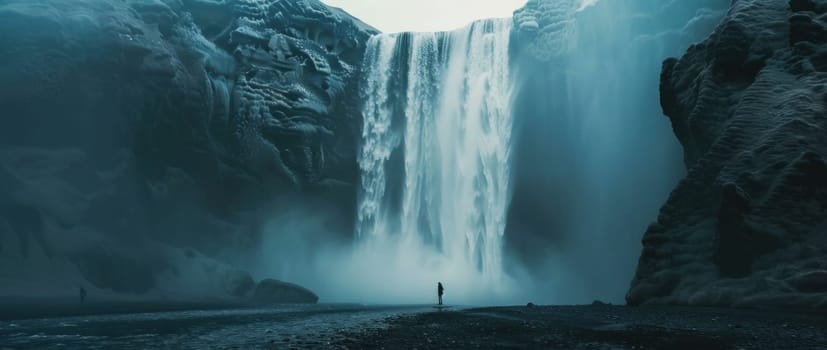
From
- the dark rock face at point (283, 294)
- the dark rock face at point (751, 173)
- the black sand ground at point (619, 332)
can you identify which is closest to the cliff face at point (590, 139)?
the dark rock face at point (751, 173)

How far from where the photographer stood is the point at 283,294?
43.8m

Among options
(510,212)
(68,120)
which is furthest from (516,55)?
(68,120)

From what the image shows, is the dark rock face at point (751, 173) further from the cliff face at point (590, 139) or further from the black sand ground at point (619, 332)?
the cliff face at point (590, 139)

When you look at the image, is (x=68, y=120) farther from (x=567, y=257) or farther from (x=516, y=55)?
(x=567, y=257)

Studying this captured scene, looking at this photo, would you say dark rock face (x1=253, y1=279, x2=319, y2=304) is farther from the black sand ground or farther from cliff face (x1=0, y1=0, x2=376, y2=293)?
the black sand ground

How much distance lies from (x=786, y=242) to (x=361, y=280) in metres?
40.0

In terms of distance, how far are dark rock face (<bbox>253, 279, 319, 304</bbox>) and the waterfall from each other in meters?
12.7

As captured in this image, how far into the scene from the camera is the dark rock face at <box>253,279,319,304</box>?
43.4 m

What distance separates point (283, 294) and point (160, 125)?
18.5m

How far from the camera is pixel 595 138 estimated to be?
49.8 meters

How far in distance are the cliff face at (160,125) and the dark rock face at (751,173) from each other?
35.3 metres

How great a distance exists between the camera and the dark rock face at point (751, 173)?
2047cm

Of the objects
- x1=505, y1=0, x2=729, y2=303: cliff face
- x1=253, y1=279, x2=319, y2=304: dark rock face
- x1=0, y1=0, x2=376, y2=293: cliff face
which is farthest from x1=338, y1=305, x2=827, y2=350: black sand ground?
x1=0, y1=0, x2=376, y2=293: cliff face

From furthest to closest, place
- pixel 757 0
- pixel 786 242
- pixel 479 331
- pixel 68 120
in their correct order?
pixel 68 120 < pixel 757 0 < pixel 786 242 < pixel 479 331
